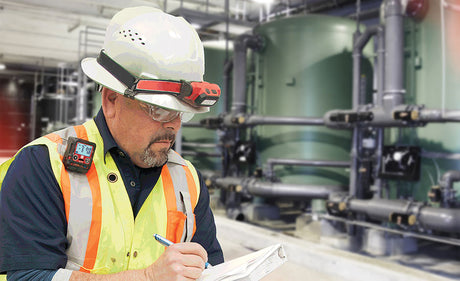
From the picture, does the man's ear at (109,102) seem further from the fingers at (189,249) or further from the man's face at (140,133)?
the fingers at (189,249)

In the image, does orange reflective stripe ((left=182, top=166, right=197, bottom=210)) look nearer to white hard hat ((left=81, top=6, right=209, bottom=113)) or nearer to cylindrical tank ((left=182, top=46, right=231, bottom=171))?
white hard hat ((left=81, top=6, right=209, bottom=113))

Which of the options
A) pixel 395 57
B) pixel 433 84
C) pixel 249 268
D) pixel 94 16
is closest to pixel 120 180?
pixel 249 268

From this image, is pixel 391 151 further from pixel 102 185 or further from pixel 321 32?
pixel 102 185

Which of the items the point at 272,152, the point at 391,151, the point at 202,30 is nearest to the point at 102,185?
the point at 391,151

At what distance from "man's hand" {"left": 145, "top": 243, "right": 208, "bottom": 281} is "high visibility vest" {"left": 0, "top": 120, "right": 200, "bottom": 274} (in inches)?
5.9

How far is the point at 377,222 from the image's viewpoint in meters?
4.95

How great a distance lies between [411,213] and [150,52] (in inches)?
140

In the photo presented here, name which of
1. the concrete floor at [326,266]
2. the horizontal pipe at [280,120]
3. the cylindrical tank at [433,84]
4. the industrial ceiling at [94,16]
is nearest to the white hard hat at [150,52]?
the concrete floor at [326,266]

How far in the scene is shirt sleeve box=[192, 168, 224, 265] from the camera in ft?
4.66

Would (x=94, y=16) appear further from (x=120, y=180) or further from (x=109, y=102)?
(x=120, y=180)

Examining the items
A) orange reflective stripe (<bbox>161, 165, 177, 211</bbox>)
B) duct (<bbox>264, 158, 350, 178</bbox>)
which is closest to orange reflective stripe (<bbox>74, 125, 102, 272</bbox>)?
orange reflective stripe (<bbox>161, 165, 177, 211</bbox>)

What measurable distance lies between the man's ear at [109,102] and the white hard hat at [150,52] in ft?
0.20

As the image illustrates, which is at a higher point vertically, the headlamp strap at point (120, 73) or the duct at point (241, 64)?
the duct at point (241, 64)

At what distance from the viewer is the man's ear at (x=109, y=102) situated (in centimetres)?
126
